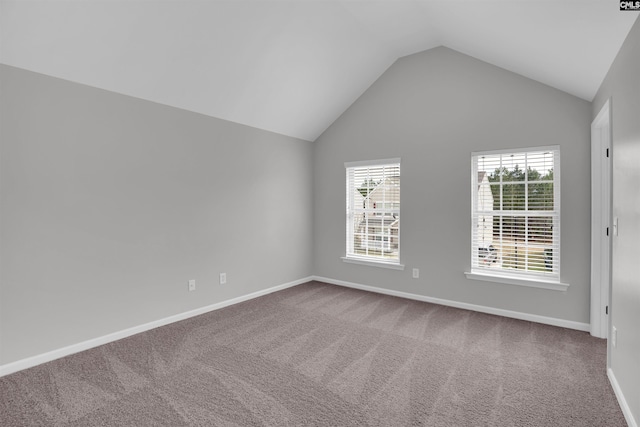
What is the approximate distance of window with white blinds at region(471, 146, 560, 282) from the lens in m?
3.51

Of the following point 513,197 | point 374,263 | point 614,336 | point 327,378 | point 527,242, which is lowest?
point 327,378

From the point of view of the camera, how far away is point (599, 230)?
3.14m

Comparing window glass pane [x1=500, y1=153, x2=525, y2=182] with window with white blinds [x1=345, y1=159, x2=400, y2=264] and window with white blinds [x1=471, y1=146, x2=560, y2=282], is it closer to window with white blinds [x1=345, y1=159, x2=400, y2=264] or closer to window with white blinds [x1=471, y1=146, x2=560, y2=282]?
window with white blinds [x1=471, y1=146, x2=560, y2=282]

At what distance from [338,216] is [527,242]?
2.59 meters

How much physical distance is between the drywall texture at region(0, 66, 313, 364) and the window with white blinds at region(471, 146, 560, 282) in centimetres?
289

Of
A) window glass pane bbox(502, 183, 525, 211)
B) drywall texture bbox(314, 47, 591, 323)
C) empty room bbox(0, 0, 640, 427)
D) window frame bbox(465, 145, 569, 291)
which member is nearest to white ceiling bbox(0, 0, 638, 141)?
empty room bbox(0, 0, 640, 427)

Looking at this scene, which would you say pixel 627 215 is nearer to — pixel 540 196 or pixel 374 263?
Result: pixel 540 196

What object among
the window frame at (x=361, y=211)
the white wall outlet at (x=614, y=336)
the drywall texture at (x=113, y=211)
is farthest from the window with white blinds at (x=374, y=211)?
the white wall outlet at (x=614, y=336)

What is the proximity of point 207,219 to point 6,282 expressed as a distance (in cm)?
183

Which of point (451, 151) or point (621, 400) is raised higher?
point (451, 151)

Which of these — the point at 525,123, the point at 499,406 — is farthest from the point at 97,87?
the point at 525,123

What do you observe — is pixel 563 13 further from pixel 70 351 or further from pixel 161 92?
pixel 70 351

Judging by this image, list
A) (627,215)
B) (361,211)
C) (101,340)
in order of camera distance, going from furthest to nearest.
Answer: (361,211), (101,340), (627,215)

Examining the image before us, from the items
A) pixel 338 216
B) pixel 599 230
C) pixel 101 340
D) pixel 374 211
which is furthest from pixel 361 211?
pixel 101 340
